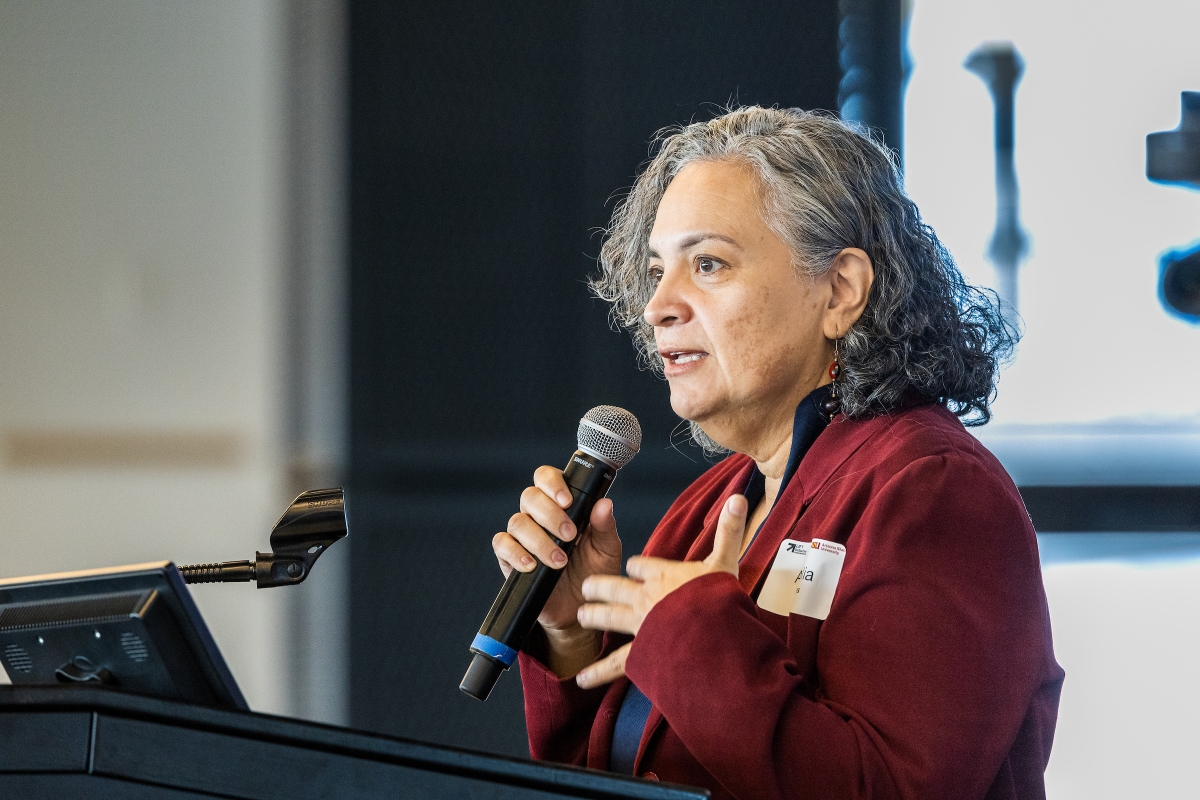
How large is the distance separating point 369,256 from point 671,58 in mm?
891

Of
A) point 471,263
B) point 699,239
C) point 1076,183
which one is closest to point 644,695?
point 699,239

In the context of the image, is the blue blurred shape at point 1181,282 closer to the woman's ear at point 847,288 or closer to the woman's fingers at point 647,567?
the woman's ear at point 847,288

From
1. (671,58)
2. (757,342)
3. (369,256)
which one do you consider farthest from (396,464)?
(757,342)

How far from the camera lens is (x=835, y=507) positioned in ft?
3.85

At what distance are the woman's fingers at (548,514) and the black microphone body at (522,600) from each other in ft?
0.04

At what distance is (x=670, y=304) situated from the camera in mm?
1361

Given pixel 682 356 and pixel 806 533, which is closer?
pixel 806 533

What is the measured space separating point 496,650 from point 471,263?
5.07ft

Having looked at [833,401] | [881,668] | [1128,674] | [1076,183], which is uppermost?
[1076,183]

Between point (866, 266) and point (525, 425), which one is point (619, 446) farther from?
point (525, 425)

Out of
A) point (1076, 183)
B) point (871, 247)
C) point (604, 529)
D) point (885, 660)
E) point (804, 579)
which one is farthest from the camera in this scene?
point (1076, 183)

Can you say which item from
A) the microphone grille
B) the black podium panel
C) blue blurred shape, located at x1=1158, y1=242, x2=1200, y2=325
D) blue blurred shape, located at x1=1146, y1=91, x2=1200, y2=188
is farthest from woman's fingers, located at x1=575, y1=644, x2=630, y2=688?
blue blurred shape, located at x1=1146, y1=91, x2=1200, y2=188

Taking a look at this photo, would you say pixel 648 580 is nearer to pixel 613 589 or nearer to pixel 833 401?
pixel 613 589

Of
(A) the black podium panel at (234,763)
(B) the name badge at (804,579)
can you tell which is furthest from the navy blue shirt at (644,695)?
(A) the black podium panel at (234,763)
